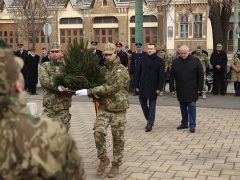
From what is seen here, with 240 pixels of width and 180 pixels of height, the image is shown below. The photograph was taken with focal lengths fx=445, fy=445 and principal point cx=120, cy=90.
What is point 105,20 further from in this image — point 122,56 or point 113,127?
point 113,127

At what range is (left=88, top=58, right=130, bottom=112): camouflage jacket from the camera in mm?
5336

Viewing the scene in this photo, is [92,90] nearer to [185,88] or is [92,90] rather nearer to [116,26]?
[185,88]

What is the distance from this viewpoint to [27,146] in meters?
1.88

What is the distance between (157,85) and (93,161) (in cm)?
260

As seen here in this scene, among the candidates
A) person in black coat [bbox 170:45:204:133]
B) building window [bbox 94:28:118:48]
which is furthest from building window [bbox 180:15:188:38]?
person in black coat [bbox 170:45:204:133]

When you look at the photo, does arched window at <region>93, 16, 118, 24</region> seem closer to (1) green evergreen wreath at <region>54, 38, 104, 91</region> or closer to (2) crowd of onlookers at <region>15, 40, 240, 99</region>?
(2) crowd of onlookers at <region>15, 40, 240, 99</region>

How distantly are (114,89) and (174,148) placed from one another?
7.18 feet

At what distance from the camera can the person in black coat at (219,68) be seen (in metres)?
13.6

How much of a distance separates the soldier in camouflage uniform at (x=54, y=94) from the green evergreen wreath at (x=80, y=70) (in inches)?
8.0

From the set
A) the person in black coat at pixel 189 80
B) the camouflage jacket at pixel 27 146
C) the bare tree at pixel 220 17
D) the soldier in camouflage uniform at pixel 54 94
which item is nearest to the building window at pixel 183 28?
the bare tree at pixel 220 17

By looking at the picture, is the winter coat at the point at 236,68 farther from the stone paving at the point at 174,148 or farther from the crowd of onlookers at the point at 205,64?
the stone paving at the point at 174,148

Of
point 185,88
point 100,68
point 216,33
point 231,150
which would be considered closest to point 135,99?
point 216,33

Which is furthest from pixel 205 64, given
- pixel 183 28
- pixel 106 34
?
pixel 106 34

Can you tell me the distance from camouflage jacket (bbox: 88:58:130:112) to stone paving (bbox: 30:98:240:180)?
0.91 m
